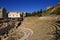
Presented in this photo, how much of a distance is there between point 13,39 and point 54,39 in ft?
21.4

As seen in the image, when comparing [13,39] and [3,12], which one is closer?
[13,39]

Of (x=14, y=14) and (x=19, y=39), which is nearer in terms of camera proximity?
(x=19, y=39)

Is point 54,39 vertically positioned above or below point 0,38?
above

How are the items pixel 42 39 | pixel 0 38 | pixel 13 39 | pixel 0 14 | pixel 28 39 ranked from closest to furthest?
pixel 42 39 < pixel 28 39 < pixel 13 39 < pixel 0 38 < pixel 0 14

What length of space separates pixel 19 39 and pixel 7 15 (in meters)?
74.7

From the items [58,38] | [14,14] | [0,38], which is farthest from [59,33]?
[14,14]

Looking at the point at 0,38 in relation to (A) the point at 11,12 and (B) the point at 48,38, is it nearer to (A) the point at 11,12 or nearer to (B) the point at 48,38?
(B) the point at 48,38

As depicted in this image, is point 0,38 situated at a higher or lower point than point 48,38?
lower

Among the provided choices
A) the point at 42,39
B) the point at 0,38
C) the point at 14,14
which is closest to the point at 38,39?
the point at 42,39

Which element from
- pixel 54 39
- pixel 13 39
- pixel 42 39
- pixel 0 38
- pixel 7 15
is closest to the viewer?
pixel 54 39

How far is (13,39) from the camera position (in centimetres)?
1936

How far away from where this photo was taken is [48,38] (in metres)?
16.4

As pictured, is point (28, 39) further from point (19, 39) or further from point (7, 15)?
point (7, 15)

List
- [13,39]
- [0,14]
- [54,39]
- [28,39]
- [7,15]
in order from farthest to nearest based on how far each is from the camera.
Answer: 1. [7,15]
2. [0,14]
3. [13,39]
4. [28,39]
5. [54,39]
